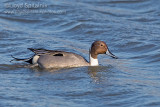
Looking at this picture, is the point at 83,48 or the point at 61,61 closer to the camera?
the point at 61,61

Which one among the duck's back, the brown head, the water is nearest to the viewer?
the water

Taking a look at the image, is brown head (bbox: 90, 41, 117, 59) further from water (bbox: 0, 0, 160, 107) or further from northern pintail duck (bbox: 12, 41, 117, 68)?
water (bbox: 0, 0, 160, 107)

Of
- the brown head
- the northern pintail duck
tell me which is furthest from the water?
the brown head

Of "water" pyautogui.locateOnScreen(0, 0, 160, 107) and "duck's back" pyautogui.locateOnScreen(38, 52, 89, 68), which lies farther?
"duck's back" pyautogui.locateOnScreen(38, 52, 89, 68)

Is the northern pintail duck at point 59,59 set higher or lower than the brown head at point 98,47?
lower

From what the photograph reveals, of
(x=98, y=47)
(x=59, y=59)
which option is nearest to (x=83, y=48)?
(x=98, y=47)

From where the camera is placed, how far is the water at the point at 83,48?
7.19 meters

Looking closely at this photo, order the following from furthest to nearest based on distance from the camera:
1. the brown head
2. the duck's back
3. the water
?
the brown head < the duck's back < the water

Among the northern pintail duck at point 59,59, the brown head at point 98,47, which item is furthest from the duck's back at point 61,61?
the brown head at point 98,47

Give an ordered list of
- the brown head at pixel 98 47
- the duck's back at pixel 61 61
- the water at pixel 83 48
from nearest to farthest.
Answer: the water at pixel 83 48 → the duck's back at pixel 61 61 → the brown head at pixel 98 47

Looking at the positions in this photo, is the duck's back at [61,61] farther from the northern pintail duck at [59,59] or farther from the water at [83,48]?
the water at [83,48]

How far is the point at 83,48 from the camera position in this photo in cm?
1130

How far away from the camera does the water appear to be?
7191mm

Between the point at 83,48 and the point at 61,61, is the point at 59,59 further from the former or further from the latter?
the point at 83,48
